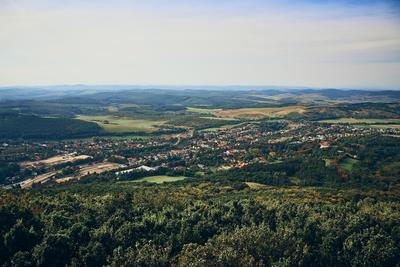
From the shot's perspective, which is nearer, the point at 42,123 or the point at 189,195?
the point at 189,195

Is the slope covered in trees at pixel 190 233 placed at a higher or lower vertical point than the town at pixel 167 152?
higher

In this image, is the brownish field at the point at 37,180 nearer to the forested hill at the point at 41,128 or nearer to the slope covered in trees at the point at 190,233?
the slope covered in trees at the point at 190,233

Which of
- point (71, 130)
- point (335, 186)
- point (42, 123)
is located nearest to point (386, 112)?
point (335, 186)

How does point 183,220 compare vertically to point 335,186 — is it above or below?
above

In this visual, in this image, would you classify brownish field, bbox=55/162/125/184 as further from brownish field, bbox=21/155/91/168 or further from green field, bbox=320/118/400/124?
green field, bbox=320/118/400/124

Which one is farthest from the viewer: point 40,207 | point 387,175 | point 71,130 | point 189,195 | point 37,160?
point 71,130

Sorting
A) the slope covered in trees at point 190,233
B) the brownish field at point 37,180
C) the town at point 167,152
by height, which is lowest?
the brownish field at point 37,180

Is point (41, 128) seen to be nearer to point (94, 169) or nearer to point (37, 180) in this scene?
point (94, 169)

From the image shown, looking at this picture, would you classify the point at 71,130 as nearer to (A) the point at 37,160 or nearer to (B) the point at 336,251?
(A) the point at 37,160

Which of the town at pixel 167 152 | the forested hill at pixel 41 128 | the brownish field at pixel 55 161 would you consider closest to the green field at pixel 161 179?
the town at pixel 167 152
